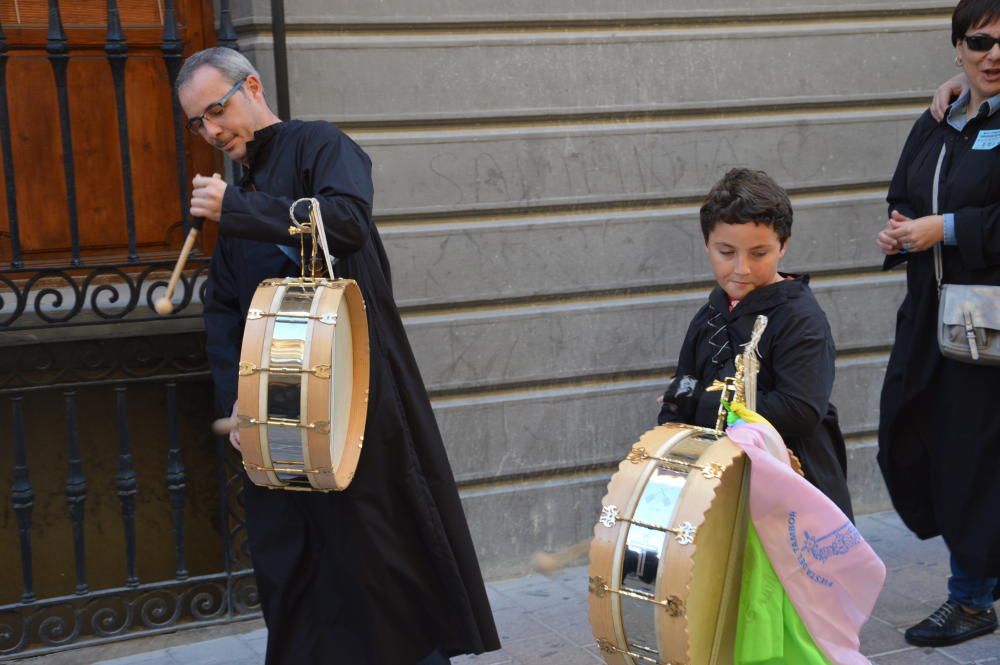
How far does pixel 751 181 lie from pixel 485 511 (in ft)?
7.52

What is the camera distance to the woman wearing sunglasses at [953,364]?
403 centimetres

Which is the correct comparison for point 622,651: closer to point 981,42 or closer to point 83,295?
point 981,42

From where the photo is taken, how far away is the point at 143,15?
4.77m

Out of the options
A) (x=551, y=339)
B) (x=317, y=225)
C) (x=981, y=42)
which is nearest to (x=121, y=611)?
(x=551, y=339)

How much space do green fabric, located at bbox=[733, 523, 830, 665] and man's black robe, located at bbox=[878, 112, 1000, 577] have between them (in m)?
1.46

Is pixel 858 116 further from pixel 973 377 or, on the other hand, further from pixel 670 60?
pixel 973 377

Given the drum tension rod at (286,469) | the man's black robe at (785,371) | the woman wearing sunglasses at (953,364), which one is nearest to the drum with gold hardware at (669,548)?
the man's black robe at (785,371)

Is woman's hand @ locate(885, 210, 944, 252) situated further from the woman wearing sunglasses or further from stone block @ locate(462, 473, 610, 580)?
stone block @ locate(462, 473, 610, 580)

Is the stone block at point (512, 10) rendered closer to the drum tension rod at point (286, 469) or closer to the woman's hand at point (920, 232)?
the woman's hand at point (920, 232)

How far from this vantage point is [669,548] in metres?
2.71

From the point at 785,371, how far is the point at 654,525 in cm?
74

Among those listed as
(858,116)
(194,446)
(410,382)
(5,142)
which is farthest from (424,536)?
(858,116)

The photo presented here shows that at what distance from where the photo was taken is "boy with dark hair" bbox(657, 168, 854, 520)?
10.7 feet

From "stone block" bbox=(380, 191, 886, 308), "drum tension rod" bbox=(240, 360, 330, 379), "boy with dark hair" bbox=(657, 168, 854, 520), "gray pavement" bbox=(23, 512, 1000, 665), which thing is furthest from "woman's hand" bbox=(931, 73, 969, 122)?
"drum tension rod" bbox=(240, 360, 330, 379)
